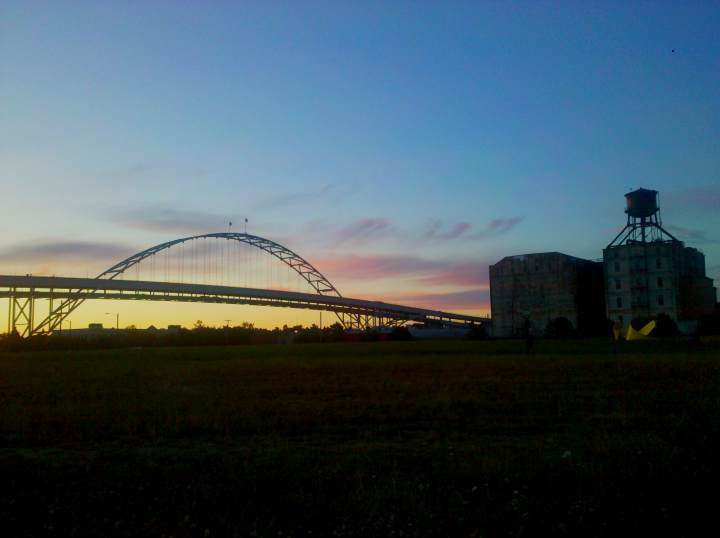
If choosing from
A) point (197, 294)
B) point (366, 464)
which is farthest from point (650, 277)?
point (366, 464)

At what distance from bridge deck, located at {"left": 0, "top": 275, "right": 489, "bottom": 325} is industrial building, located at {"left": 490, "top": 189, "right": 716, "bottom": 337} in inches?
1733

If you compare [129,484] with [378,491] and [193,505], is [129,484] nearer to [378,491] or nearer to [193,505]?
[193,505]

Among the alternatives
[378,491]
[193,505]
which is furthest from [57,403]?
[378,491]

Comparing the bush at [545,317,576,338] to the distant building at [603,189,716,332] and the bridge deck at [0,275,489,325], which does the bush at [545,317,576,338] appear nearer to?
the distant building at [603,189,716,332]

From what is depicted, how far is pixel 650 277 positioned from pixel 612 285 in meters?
5.18

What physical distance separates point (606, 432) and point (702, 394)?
619cm

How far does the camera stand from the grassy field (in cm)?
815

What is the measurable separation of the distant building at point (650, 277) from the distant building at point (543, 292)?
470 centimetres

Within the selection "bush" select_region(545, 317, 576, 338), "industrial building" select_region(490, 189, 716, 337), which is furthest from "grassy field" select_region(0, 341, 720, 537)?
"industrial building" select_region(490, 189, 716, 337)

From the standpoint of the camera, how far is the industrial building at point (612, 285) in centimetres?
9388

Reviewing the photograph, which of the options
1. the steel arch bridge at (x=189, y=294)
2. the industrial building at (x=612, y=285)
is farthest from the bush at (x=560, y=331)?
the steel arch bridge at (x=189, y=294)

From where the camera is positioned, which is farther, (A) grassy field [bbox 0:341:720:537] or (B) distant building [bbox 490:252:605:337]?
(B) distant building [bbox 490:252:605:337]

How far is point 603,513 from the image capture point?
8.31 meters

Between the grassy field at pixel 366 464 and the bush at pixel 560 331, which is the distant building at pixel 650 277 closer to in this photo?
the bush at pixel 560 331
